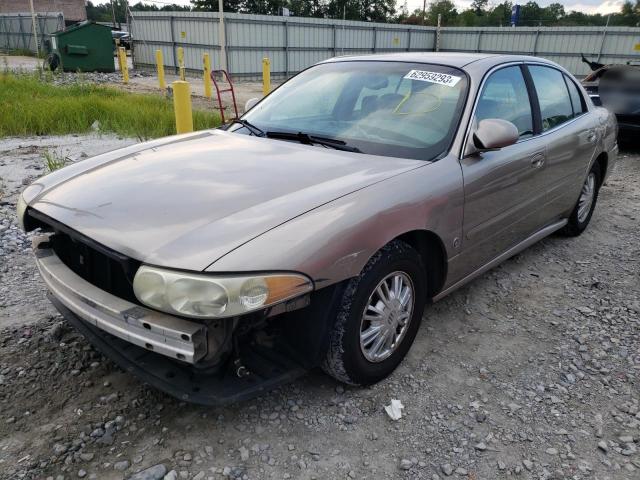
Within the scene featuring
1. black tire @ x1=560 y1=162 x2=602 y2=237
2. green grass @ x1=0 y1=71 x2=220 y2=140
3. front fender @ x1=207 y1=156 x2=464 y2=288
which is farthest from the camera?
green grass @ x1=0 y1=71 x2=220 y2=140

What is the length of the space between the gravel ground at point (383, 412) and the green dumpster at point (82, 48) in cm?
1857

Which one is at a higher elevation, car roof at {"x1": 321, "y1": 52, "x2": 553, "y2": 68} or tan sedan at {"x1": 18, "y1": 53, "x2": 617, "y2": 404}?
car roof at {"x1": 321, "y1": 52, "x2": 553, "y2": 68}

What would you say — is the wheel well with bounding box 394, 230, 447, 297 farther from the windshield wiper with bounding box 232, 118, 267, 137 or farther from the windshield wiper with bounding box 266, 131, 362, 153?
the windshield wiper with bounding box 232, 118, 267, 137

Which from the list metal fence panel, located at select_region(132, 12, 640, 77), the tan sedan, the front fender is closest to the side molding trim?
the tan sedan

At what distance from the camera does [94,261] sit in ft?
7.58

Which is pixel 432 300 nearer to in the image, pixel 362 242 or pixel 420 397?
pixel 420 397

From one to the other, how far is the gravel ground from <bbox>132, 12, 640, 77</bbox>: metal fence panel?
18115mm

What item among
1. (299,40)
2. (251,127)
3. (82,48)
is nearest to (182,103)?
(251,127)

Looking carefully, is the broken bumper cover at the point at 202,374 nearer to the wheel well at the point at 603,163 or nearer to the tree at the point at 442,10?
the wheel well at the point at 603,163

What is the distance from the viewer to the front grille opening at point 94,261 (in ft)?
6.65

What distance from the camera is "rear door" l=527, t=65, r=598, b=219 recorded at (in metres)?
3.74

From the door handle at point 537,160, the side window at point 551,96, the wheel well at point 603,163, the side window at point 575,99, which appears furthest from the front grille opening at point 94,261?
the wheel well at point 603,163

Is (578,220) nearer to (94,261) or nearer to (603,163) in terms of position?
(603,163)

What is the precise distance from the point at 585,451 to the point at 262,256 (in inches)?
64.3
